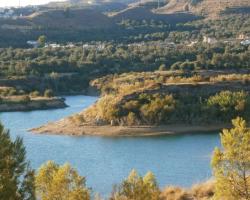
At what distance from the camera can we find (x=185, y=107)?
64.6m

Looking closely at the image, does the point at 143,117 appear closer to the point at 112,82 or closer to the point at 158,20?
the point at 112,82

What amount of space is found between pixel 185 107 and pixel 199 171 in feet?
76.8

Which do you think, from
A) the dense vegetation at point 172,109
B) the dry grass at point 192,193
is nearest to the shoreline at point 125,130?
the dense vegetation at point 172,109

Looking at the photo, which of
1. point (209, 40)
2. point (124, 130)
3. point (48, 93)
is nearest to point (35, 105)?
point (48, 93)

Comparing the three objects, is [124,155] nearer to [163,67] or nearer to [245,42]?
[163,67]

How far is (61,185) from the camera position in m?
24.2

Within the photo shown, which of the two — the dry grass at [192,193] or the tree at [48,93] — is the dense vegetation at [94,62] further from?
the dry grass at [192,193]

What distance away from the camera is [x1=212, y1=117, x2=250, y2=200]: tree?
23594mm

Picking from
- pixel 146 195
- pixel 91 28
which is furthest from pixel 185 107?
pixel 91 28

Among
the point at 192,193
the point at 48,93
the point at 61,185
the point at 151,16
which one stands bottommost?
the point at 48,93

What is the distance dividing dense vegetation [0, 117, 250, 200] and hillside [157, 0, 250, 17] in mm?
131278

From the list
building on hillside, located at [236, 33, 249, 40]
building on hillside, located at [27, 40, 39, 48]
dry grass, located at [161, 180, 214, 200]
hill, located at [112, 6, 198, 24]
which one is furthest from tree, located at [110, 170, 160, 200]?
hill, located at [112, 6, 198, 24]

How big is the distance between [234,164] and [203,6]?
5671 inches

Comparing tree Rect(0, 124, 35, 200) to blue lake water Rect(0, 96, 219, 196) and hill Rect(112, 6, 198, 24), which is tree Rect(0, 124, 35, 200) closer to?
blue lake water Rect(0, 96, 219, 196)
